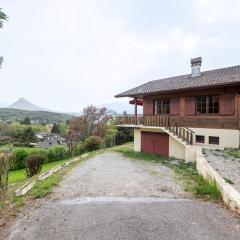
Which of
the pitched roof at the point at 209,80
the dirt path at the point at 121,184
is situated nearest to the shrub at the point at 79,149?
the pitched roof at the point at 209,80

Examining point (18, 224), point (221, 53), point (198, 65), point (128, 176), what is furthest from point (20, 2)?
point (221, 53)

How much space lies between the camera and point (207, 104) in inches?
688

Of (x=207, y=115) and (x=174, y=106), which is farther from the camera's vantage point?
(x=174, y=106)

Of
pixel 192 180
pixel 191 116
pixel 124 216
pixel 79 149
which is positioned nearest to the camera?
pixel 124 216

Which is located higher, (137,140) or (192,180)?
(137,140)

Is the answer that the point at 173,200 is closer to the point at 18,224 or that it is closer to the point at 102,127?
the point at 18,224

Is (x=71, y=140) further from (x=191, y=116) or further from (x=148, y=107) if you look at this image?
(x=191, y=116)

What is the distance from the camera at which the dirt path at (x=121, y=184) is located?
910 cm

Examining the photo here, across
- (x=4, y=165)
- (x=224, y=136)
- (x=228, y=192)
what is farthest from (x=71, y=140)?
(x=228, y=192)

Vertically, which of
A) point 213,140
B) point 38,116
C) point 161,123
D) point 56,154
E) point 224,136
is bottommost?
point 56,154

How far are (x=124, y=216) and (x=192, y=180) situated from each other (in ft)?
18.8

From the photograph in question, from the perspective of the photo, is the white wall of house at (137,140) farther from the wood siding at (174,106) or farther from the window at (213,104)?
the window at (213,104)

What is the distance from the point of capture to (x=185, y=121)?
1869cm

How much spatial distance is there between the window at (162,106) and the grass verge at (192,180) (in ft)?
11.5
